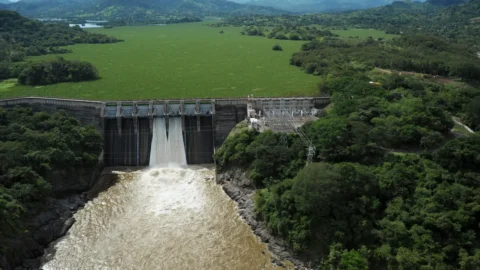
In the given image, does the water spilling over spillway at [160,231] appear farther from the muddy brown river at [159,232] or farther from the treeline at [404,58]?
the treeline at [404,58]

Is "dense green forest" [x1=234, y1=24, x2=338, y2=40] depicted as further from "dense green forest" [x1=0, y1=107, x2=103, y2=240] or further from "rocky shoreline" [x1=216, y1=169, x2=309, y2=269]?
"dense green forest" [x1=0, y1=107, x2=103, y2=240]

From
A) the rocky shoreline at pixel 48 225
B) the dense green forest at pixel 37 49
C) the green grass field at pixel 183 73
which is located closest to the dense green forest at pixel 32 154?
the rocky shoreline at pixel 48 225

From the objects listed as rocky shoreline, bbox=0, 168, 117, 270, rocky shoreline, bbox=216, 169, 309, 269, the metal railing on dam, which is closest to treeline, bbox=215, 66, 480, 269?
rocky shoreline, bbox=216, 169, 309, 269

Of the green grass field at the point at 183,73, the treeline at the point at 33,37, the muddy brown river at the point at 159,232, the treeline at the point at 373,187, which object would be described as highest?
the treeline at the point at 33,37

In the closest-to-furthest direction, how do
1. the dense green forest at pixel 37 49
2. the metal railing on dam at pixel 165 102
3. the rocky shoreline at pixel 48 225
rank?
the rocky shoreline at pixel 48 225 < the metal railing on dam at pixel 165 102 < the dense green forest at pixel 37 49

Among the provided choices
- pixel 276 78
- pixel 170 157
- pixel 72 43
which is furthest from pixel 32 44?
pixel 170 157
